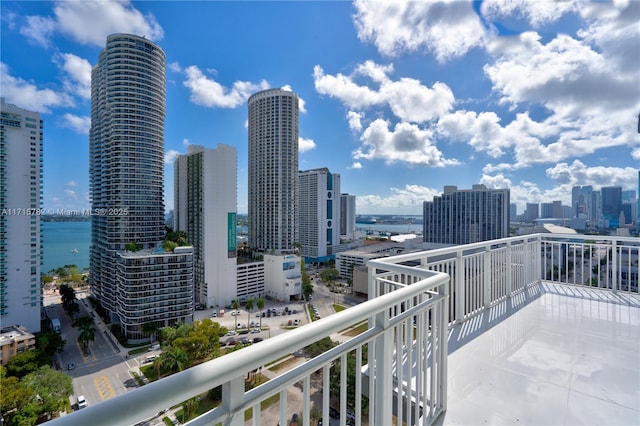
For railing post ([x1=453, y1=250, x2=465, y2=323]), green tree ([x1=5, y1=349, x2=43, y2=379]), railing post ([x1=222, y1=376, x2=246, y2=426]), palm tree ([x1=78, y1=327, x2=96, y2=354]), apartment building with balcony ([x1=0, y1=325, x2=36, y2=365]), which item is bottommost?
palm tree ([x1=78, y1=327, x2=96, y2=354])

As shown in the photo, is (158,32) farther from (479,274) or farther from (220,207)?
(479,274)

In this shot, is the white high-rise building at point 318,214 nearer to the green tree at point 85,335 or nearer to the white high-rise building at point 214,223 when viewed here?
the white high-rise building at point 214,223

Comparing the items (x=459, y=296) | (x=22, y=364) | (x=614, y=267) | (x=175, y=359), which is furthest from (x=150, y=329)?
(x=614, y=267)

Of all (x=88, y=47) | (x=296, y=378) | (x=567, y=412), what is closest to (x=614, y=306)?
(x=567, y=412)

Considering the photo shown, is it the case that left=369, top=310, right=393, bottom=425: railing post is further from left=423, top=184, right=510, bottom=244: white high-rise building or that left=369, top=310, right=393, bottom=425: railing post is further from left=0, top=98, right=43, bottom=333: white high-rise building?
left=423, top=184, right=510, bottom=244: white high-rise building

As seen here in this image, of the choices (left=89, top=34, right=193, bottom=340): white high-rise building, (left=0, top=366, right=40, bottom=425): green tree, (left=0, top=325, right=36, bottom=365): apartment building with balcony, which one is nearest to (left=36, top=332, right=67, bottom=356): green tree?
(left=0, top=325, right=36, bottom=365): apartment building with balcony

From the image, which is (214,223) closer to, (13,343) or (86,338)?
(86,338)
